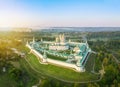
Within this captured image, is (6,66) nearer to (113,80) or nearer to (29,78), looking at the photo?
(29,78)

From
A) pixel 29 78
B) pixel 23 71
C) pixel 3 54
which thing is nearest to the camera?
pixel 29 78

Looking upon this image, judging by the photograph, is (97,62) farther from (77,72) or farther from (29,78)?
(29,78)

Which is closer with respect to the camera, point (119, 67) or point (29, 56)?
point (119, 67)

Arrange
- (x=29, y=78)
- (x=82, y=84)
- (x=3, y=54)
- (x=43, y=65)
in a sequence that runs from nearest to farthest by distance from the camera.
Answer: (x=82, y=84) → (x=29, y=78) → (x=43, y=65) → (x=3, y=54)

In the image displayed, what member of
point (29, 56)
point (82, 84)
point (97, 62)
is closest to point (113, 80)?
point (82, 84)

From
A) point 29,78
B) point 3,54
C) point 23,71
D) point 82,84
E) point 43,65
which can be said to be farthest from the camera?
point 3,54

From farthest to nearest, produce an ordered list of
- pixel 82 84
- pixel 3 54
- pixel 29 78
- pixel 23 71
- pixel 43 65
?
pixel 3 54 < pixel 43 65 < pixel 23 71 < pixel 29 78 < pixel 82 84

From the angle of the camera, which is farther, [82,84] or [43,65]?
[43,65]

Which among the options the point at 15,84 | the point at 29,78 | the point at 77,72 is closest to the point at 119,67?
the point at 77,72
